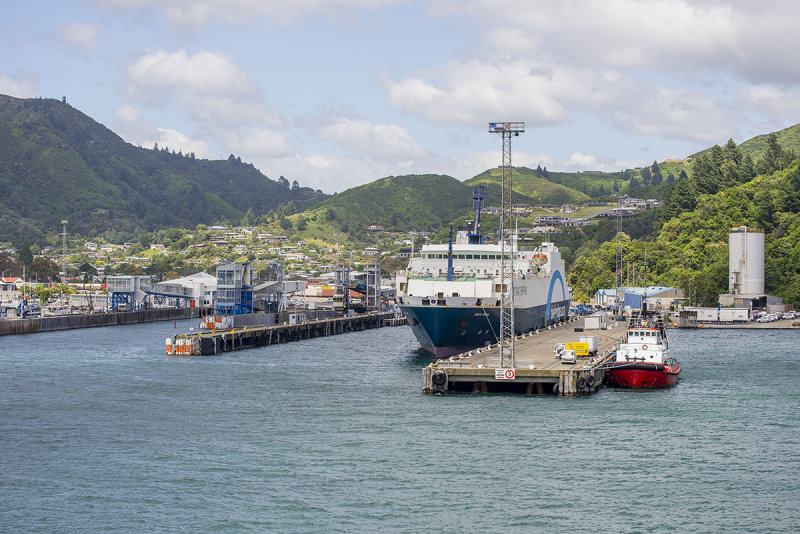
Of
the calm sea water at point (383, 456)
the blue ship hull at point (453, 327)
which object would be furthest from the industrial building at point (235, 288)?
the calm sea water at point (383, 456)

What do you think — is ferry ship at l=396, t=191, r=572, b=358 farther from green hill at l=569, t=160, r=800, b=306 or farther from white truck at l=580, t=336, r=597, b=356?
green hill at l=569, t=160, r=800, b=306

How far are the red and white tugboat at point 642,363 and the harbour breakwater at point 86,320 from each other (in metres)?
75.6

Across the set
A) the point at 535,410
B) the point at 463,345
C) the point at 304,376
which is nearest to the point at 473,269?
the point at 463,345

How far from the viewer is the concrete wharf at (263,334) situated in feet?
279

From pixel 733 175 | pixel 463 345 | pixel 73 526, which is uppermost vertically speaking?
pixel 733 175

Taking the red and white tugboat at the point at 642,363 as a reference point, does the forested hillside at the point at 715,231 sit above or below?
above

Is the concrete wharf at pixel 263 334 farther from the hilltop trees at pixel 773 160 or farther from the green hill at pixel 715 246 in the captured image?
the hilltop trees at pixel 773 160

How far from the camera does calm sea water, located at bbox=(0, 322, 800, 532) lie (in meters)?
33.2

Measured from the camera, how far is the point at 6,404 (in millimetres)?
55344

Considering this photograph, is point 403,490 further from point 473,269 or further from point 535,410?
point 473,269

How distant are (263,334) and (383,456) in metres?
59.8

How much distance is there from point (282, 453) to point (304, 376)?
26398 mm

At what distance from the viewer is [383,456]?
41188mm

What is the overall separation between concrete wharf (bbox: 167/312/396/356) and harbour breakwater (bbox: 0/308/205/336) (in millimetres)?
25633
